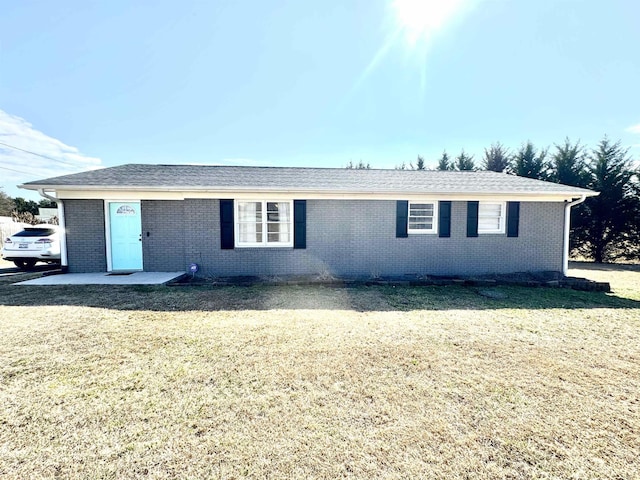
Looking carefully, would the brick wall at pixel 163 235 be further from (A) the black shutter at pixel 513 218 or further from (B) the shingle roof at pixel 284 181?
(A) the black shutter at pixel 513 218

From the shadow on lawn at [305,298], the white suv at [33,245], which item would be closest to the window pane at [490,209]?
the shadow on lawn at [305,298]

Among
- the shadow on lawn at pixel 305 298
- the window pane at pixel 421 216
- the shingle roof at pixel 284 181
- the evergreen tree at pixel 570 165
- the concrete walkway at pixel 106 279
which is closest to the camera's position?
the shadow on lawn at pixel 305 298

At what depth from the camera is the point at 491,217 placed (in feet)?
30.7

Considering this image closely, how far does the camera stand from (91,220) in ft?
27.4

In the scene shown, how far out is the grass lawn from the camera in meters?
2.09

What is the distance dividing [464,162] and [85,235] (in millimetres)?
24172

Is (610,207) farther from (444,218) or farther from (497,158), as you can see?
(444,218)

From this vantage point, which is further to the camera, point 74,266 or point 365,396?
point 74,266

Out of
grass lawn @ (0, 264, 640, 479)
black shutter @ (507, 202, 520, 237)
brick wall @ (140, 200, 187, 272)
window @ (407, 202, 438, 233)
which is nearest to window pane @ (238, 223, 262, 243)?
brick wall @ (140, 200, 187, 272)

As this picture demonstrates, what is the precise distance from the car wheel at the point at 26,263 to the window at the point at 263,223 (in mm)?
7627

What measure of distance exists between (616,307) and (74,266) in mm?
13933

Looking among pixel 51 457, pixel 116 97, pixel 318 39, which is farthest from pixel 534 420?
pixel 116 97

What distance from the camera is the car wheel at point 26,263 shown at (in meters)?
9.90

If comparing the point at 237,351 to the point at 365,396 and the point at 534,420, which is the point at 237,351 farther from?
the point at 534,420
